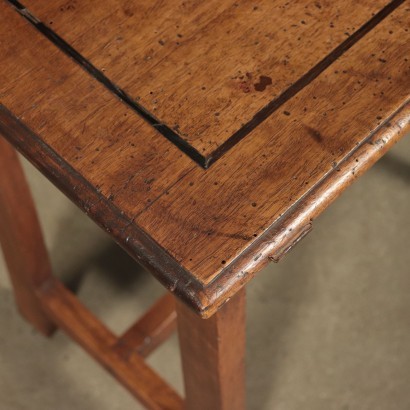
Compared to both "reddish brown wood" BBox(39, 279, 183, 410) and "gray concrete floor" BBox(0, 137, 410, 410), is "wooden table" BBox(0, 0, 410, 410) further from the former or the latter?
"gray concrete floor" BBox(0, 137, 410, 410)

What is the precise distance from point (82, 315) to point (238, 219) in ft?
2.28

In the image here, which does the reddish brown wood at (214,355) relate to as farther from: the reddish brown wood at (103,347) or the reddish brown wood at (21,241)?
the reddish brown wood at (21,241)

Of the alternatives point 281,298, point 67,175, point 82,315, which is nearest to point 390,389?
point 281,298

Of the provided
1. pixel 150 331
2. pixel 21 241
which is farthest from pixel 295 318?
pixel 21 241

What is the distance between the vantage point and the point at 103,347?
1.49m

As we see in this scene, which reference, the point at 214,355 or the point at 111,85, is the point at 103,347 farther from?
the point at 111,85

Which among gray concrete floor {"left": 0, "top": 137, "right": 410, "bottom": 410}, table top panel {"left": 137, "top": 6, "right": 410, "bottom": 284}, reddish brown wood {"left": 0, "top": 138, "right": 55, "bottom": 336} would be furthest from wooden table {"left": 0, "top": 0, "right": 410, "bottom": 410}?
gray concrete floor {"left": 0, "top": 137, "right": 410, "bottom": 410}

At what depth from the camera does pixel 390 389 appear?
1.57 meters

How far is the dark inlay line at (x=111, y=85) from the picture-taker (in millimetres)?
964

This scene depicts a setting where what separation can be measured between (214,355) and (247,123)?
0.30m

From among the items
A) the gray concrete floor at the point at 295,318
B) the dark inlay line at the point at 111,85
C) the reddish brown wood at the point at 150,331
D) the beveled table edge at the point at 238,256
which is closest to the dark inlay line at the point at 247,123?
the dark inlay line at the point at 111,85

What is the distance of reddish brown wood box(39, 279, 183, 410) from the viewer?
1442 mm

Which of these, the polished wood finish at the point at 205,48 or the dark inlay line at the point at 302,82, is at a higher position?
the polished wood finish at the point at 205,48

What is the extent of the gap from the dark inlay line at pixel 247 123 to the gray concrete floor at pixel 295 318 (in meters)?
0.73
